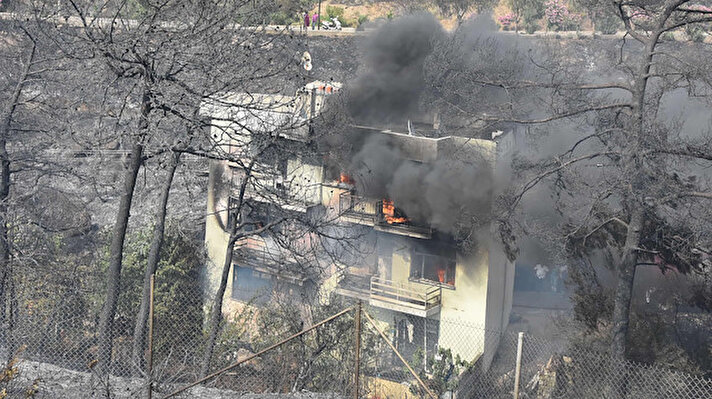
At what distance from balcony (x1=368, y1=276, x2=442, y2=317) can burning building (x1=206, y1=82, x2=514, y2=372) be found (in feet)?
0.08

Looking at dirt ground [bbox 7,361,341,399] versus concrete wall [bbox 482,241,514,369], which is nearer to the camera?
dirt ground [bbox 7,361,341,399]

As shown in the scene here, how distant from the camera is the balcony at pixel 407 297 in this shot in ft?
59.7

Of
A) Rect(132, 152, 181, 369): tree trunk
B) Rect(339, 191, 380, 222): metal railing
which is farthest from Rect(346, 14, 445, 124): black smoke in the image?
Rect(132, 152, 181, 369): tree trunk

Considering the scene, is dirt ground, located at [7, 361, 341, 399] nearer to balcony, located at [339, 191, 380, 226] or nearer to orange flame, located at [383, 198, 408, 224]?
orange flame, located at [383, 198, 408, 224]

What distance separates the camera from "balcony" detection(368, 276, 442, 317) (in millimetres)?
18188

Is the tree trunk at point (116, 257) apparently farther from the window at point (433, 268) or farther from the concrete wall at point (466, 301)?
the window at point (433, 268)

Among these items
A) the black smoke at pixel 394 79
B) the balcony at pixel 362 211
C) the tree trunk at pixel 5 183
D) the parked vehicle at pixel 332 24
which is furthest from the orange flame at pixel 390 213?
the parked vehicle at pixel 332 24

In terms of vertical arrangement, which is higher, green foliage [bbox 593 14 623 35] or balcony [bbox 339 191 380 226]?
green foliage [bbox 593 14 623 35]

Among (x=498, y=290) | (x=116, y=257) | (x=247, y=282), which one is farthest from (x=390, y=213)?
(x=116, y=257)

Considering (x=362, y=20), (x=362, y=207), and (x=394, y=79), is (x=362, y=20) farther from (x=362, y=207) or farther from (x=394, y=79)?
(x=362, y=207)

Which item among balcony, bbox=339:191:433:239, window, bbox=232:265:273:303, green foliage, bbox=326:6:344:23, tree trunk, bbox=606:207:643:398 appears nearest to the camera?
tree trunk, bbox=606:207:643:398

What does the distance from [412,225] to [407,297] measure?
6.04 feet

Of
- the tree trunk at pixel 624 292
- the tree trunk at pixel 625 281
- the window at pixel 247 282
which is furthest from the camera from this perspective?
the window at pixel 247 282

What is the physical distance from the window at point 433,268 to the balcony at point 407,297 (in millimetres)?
235
